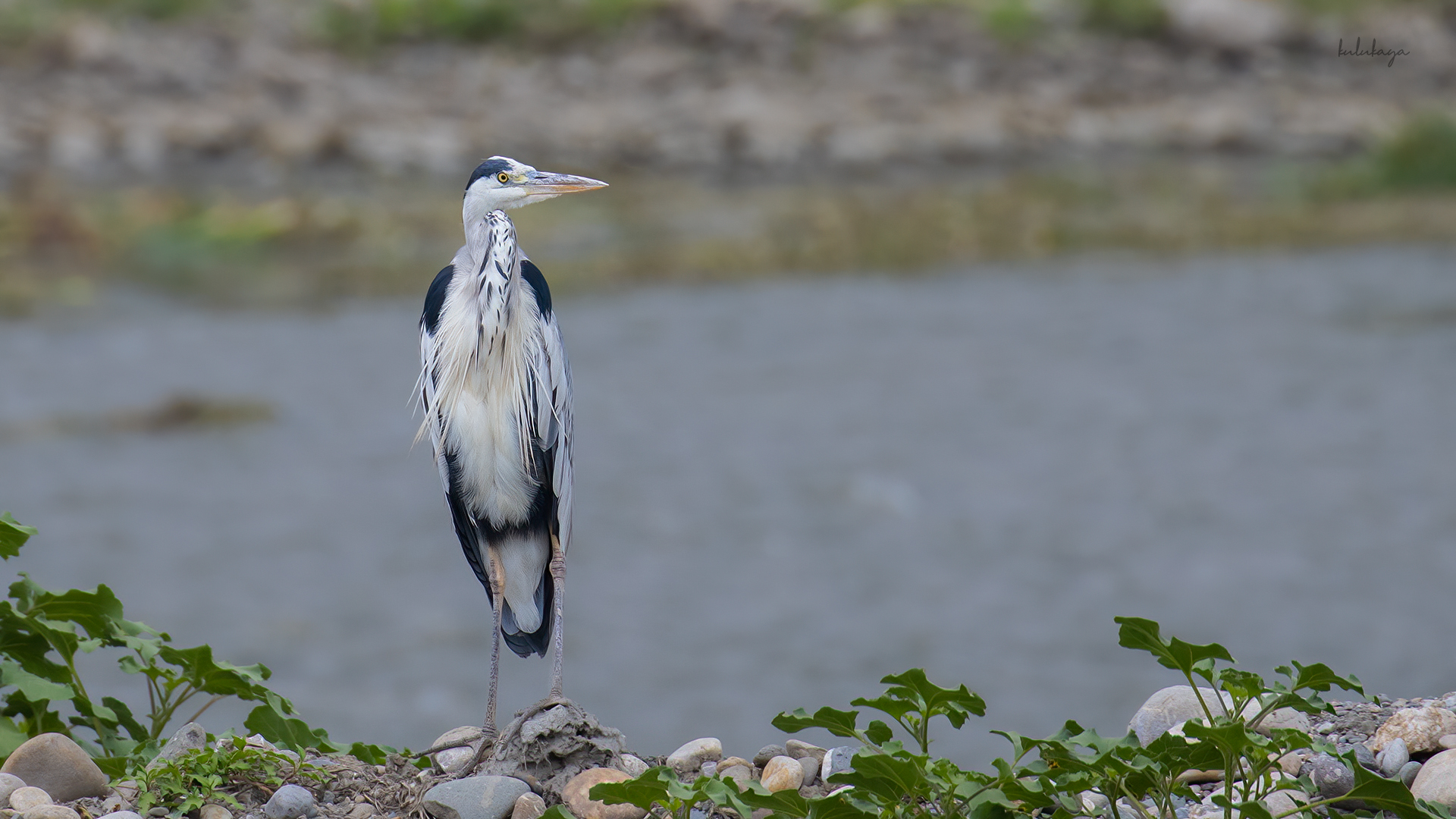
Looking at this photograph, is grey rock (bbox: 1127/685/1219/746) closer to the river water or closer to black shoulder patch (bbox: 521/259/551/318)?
black shoulder patch (bbox: 521/259/551/318)

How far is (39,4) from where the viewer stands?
65.7 feet

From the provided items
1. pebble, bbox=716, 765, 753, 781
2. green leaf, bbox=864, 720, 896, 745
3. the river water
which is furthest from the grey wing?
the river water

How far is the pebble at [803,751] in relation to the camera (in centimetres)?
357

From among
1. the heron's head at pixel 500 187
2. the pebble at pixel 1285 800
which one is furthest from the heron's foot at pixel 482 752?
the pebble at pixel 1285 800

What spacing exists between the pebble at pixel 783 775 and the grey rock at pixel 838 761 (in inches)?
2.5

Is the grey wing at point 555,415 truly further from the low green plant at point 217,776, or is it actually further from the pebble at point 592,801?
the low green plant at point 217,776

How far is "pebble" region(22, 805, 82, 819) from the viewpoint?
9.97ft

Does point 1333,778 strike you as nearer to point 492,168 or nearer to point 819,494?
point 492,168

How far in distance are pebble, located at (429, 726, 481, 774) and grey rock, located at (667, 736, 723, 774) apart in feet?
1.56

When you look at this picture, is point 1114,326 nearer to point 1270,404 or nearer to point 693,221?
point 1270,404

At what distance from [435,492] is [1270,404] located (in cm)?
600

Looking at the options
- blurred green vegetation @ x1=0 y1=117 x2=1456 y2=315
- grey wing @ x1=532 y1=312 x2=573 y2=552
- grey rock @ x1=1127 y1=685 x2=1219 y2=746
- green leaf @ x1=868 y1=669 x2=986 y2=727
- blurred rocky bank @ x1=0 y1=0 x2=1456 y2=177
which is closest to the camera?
green leaf @ x1=868 y1=669 x2=986 y2=727

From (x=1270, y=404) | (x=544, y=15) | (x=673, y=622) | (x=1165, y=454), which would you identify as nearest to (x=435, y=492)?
(x=673, y=622)

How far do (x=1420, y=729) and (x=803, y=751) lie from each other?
54.4 inches
